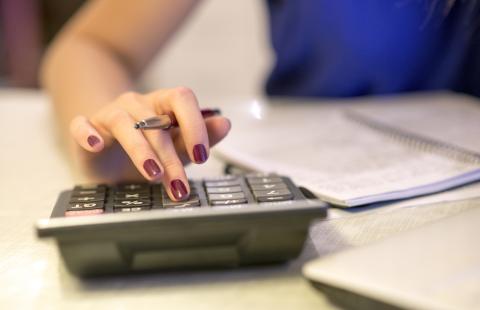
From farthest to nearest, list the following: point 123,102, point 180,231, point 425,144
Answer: point 425,144, point 123,102, point 180,231

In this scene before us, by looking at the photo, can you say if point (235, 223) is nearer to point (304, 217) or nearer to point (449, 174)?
point (304, 217)

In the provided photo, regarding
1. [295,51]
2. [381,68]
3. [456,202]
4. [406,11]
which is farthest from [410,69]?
[456,202]

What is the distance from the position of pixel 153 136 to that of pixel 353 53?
0.54 metres

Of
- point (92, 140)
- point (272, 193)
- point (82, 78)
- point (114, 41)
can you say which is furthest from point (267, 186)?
point (114, 41)

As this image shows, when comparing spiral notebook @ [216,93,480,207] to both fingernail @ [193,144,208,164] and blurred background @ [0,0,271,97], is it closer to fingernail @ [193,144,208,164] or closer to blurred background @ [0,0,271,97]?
fingernail @ [193,144,208,164]

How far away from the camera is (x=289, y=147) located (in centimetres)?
54

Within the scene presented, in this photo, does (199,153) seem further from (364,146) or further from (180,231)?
(364,146)

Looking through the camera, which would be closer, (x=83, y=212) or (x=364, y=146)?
(x=83, y=212)

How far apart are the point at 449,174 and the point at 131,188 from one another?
26 centimetres

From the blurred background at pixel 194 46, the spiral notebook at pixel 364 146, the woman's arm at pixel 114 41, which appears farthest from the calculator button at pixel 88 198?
the blurred background at pixel 194 46

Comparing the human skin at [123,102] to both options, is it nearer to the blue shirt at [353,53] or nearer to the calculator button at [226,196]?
the calculator button at [226,196]

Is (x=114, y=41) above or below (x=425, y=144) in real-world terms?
above

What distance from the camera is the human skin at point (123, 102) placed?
354 millimetres

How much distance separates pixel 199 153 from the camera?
355 millimetres
